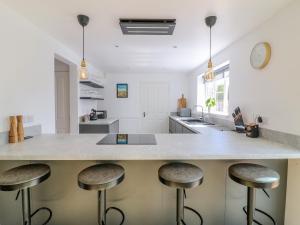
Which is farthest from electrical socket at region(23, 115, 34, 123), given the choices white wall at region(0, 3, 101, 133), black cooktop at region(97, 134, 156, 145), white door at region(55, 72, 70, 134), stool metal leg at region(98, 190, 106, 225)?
white door at region(55, 72, 70, 134)

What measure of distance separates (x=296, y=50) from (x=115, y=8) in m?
1.68

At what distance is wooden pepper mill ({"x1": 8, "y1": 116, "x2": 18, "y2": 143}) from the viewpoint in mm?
1643

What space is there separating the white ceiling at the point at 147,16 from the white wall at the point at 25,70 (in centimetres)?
14

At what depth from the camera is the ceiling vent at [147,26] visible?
1.88 metres

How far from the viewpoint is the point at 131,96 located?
528cm

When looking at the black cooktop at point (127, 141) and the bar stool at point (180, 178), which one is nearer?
the bar stool at point (180, 178)

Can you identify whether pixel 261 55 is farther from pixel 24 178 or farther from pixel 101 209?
pixel 24 178

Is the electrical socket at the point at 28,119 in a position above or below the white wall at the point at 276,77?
below

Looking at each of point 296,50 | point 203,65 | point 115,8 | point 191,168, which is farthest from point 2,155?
point 203,65

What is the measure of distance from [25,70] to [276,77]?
8.63ft

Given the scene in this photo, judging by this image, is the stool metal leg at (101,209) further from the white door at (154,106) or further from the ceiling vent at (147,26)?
the white door at (154,106)

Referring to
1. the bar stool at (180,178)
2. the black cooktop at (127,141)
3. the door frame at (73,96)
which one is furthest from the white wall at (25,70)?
the bar stool at (180,178)

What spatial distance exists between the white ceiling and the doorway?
2.67 ft

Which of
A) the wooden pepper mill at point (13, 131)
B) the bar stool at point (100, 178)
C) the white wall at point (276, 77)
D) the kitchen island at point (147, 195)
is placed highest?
the white wall at point (276, 77)
